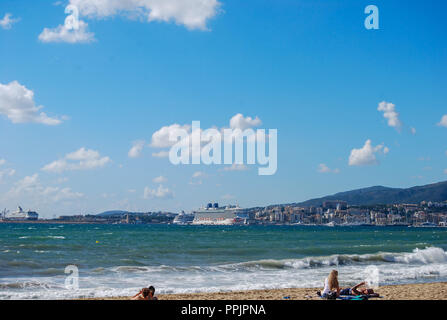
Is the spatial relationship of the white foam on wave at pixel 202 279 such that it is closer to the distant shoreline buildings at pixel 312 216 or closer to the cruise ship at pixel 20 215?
the distant shoreline buildings at pixel 312 216

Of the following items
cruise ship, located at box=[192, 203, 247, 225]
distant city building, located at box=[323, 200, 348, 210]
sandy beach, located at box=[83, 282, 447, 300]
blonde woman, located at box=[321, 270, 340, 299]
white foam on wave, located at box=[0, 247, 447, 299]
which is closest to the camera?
blonde woman, located at box=[321, 270, 340, 299]

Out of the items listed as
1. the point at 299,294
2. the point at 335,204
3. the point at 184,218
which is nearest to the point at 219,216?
the point at 184,218

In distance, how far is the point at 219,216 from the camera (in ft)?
514

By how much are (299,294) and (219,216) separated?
143481 millimetres

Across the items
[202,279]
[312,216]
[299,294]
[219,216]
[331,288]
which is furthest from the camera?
[312,216]

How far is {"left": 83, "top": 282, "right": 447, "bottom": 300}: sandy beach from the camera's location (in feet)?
43.6

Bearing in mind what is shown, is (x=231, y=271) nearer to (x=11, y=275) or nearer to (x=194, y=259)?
(x=194, y=259)

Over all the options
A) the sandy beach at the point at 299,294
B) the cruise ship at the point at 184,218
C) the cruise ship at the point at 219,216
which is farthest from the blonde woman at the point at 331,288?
the cruise ship at the point at 184,218

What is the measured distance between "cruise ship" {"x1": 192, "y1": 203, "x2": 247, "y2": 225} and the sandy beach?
137 m

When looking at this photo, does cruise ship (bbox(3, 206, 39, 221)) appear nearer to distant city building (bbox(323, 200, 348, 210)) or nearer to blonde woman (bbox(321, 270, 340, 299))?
distant city building (bbox(323, 200, 348, 210))

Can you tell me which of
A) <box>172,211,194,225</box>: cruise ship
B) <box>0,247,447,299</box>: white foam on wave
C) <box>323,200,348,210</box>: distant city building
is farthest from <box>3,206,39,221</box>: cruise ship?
<box>0,247,447,299</box>: white foam on wave

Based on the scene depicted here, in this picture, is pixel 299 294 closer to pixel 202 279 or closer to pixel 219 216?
pixel 202 279
